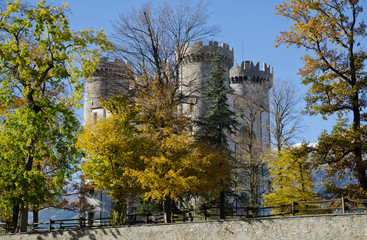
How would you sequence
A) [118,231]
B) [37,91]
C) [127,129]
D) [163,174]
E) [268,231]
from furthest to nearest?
[127,129], [163,174], [118,231], [37,91], [268,231]

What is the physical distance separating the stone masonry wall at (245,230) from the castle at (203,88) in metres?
13.1

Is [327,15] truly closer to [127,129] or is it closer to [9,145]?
[127,129]

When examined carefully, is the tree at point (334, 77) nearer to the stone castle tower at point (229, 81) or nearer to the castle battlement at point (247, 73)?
the stone castle tower at point (229, 81)

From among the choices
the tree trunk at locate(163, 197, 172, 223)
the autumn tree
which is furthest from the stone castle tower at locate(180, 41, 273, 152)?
the tree trunk at locate(163, 197, 172, 223)

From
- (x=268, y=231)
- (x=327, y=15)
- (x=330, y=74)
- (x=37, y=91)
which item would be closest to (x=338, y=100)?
(x=330, y=74)

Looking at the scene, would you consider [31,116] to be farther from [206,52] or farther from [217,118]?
[206,52]

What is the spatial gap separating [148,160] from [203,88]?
13644 mm

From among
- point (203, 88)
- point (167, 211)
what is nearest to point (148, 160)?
point (167, 211)

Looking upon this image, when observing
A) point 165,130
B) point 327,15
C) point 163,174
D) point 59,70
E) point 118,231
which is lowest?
point 118,231

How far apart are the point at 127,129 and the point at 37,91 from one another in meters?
7.32

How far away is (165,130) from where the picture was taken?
75.6 feet

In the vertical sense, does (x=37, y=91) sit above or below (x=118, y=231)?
above

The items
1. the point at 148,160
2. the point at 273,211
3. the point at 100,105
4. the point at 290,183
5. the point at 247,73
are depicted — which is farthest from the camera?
the point at 247,73

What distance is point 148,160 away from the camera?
22.2 m
